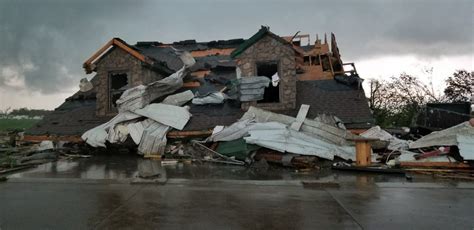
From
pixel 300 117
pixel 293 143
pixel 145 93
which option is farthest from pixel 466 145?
pixel 145 93

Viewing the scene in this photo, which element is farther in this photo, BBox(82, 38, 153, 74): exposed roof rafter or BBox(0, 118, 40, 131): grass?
BBox(0, 118, 40, 131): grass

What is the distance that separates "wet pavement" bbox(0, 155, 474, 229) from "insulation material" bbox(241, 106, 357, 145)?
2226 millimetres

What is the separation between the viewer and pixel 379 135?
11.2 m

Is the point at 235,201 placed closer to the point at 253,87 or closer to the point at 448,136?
the point at 448,136

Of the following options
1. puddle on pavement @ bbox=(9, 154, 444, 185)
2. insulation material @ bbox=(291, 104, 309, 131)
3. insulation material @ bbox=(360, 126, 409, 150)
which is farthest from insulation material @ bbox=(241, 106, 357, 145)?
puddle on pavement @ bbox=(9, 154, 444, 185)

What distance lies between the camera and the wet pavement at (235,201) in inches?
191

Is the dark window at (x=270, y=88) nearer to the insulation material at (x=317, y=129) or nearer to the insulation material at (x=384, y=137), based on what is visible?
the insulation material at (x=317, y=129)

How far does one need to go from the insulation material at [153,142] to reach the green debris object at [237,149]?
2.13 m

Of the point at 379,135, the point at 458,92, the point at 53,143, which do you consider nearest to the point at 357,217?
the point at 379,135

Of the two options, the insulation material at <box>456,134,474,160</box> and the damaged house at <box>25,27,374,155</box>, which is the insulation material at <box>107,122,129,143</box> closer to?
the damaged house at <box>25,27,374,155</box>

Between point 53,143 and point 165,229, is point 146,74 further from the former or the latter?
point 165,229

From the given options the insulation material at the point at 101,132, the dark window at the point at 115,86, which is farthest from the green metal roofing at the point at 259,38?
the dark window at the point at 115,86

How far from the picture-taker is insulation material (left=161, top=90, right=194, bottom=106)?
1390 centimetres

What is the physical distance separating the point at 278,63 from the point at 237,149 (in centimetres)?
402
